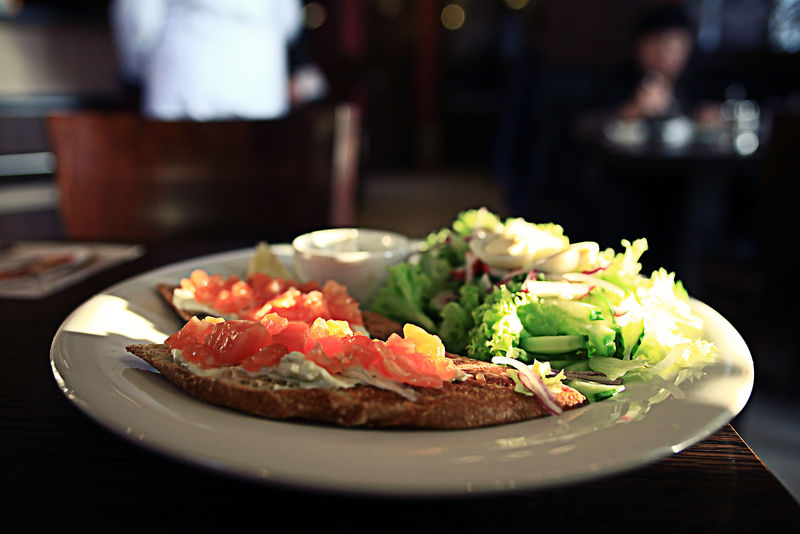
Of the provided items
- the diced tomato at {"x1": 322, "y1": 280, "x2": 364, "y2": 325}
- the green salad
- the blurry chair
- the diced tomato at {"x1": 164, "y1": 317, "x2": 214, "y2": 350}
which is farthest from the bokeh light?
the diced tomato at {"x1": 164, "y1": 317, "x2": 214, "y2": 350}

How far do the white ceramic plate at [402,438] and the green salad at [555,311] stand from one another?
72 millimetres

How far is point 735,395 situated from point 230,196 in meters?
1.86

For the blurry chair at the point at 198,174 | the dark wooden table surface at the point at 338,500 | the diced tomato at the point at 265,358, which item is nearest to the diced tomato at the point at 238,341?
the diced tomato at the point at 265,358

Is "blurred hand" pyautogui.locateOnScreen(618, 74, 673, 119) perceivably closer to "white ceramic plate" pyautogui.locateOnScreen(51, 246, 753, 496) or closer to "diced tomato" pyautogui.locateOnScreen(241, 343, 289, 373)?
"white ceramic plate" pyautogui.locateOnScreen(51, 246, 753, 496)

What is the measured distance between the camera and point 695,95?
5.78m

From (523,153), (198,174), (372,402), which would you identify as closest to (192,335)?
(372,402)

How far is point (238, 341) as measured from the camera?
0.75 m

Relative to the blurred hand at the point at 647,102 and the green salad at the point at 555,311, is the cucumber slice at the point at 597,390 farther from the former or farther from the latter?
the blurred hand at the point at 647,102

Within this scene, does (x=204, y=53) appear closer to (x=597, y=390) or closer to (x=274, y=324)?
(x=274, y=324)

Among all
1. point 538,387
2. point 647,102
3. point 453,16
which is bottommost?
point 538,387

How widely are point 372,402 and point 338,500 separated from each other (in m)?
0.11

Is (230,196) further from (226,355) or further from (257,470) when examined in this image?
(257,470)

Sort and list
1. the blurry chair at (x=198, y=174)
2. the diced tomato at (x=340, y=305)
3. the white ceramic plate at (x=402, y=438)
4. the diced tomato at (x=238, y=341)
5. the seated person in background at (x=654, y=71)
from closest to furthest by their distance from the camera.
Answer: the white ceramic plate at (x=402, y=438), the diced tomato at (x=238, y=341), the diced tomato at (x=340, y=305), the blurry chair at (x=198, y=174), the seated person in background at (x=654, y=71)

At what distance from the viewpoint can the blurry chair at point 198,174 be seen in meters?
2.06
